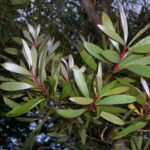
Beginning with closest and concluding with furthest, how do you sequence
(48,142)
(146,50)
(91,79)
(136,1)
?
(146,50) < (91,79) < (136,1) < (48,142)

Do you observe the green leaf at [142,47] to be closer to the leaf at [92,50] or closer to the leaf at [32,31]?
the leaf at [92,50]

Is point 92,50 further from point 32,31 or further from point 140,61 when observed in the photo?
point 32,31

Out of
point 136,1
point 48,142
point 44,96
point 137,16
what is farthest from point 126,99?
point 48,142

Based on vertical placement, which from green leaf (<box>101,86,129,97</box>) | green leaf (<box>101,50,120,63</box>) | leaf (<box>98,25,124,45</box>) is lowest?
green leaf (<box>101,86,129,97</box>)

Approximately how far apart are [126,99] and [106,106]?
0.06 m

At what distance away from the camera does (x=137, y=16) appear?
63.1 inches

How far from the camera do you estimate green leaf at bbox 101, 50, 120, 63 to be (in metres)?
0.53

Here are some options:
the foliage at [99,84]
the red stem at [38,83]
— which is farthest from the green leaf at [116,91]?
the red stem at [38,83]

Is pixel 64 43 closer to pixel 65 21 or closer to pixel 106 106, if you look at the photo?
pixel 65 21

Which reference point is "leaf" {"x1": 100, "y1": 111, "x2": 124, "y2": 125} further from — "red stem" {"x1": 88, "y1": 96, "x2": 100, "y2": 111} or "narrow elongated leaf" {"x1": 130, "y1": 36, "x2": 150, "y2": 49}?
"narrow elongated leaf" {"x1": 130, "y1": 36, "x2": 150, "y2": 49}

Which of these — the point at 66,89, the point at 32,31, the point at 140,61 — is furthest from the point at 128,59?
the point at 32,31

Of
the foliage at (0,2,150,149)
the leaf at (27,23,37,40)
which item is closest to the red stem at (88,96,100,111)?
the foliage at (0,2,150,149)

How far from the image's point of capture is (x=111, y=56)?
541 millimetres

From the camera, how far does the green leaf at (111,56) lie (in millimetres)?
535
